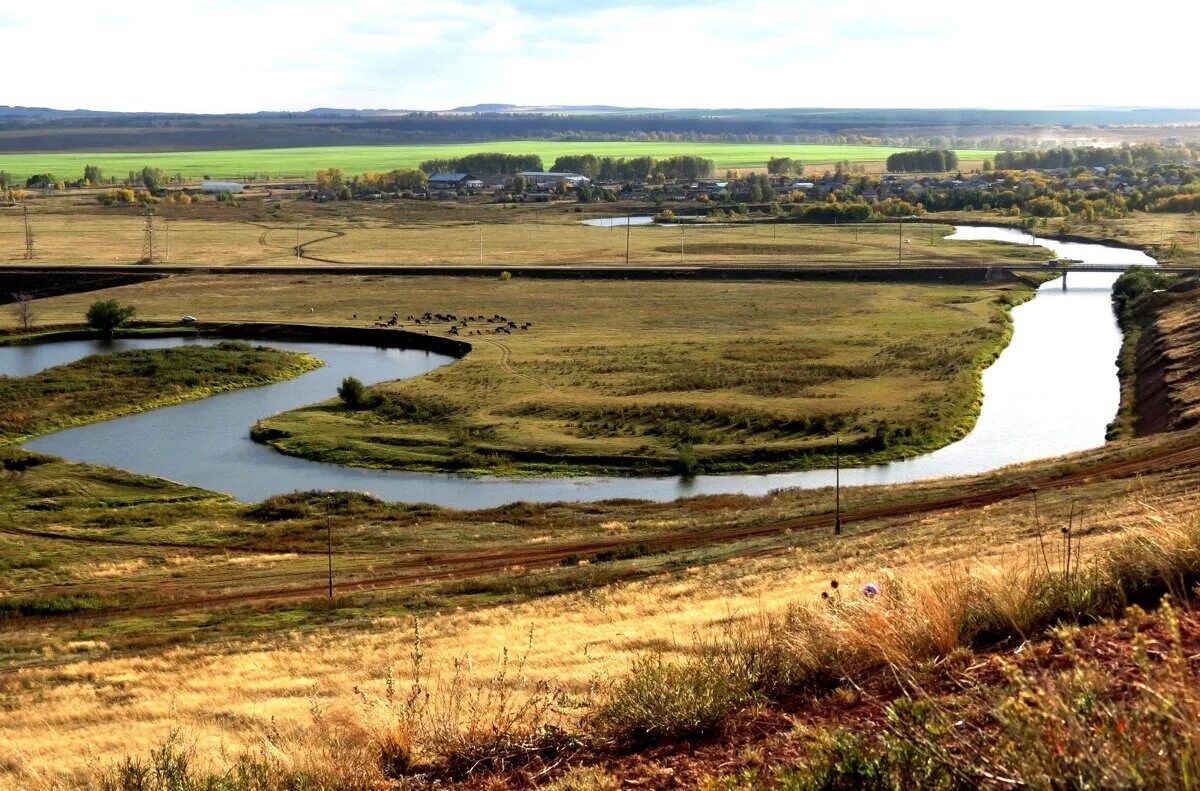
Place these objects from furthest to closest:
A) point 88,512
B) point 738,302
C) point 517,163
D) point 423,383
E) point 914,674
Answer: point 517,163 → point 738,302 → point 423,383 → point 88,512 → point 914,674

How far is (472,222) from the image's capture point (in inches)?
4390

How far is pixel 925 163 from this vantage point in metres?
178

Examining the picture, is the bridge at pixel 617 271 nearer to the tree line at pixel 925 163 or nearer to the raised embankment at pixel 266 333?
the raised embankment at pixel 266 333

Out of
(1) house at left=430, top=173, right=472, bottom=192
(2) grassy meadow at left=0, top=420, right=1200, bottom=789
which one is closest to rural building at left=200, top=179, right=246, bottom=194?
(1) house at left=430, top=173, right=472, bottom=192

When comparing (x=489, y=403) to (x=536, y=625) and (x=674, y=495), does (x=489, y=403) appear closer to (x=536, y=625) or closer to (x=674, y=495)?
(x=674, y=495)

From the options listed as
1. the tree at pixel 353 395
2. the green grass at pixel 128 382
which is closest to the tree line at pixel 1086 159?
the green grass at pixel 128 382

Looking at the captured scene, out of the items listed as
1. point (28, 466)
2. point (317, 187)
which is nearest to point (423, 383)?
point (28, 466)

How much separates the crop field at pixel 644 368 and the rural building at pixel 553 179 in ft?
257

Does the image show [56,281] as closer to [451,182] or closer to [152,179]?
[451,182]

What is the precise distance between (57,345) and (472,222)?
58.9 m

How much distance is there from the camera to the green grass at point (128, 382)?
4059 centimetres

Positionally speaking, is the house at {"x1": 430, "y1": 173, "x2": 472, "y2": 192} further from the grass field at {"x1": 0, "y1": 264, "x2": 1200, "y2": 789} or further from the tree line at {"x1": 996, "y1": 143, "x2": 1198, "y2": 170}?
the grass field at {"x1": 0, "y1": 264, "x2": 1200, "y2": 789}

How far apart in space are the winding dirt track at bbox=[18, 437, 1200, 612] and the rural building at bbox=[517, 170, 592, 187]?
122 metres

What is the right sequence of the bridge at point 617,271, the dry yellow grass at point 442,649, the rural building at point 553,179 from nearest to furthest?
1. the dry yellow grass at point 442,649
2. the bridge at point 617,271
3. the rural building at point 553,179
